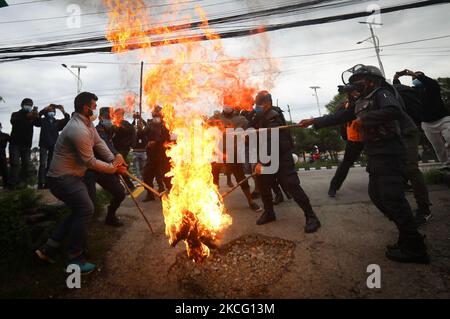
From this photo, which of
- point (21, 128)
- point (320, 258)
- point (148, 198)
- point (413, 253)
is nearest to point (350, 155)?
point (413, 253)

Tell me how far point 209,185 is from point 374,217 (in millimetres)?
2878

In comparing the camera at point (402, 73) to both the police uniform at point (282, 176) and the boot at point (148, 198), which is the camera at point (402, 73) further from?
the boot at point (148, 198)

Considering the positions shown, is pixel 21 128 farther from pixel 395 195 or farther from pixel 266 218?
pixel 395 195

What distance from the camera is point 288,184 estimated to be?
4.48m

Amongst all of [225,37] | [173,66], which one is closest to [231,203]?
[173,66]

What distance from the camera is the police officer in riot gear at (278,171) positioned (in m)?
4.42

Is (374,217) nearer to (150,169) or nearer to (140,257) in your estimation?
(140,257)

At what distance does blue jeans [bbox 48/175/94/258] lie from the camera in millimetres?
3477

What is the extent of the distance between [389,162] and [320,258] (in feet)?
4.83

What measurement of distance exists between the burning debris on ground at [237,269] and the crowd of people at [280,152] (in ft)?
2.44

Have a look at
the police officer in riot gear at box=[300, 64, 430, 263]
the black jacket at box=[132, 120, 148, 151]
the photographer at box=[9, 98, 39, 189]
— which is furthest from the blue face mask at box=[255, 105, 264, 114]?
the photographer at box=[9, 98, 39, 189]
